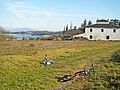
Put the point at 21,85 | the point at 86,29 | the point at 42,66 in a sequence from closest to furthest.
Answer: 1. the point at 21,85
2. the point at 42,66
3. the point at 86,29

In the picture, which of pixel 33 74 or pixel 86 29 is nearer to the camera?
pixel 33 74

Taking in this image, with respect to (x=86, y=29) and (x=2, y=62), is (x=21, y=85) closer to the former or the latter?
(x=2, y=62)

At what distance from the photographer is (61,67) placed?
20.9m

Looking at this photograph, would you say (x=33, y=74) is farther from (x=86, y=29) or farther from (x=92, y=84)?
(x=86, y=29)

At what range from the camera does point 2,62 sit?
66.3 feet

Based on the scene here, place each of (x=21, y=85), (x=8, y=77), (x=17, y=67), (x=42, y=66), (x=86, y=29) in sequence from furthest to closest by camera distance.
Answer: (x=86, y=29) < (x=42, y=66) < (x=17, y=67) < (x=8, y=77) < (x=21, y=85)

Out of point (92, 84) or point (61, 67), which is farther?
point (61, 67)

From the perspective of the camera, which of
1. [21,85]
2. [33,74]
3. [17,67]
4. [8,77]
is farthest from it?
[17,67]

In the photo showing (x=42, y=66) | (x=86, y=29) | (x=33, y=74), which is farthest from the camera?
(x=86, y=29)

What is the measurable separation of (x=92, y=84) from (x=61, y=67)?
5.97m

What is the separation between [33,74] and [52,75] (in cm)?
131

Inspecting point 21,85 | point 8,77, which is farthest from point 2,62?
point 21,85

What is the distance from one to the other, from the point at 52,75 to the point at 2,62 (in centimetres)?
475

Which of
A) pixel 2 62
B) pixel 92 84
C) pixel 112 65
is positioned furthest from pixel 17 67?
pixel 112 65
